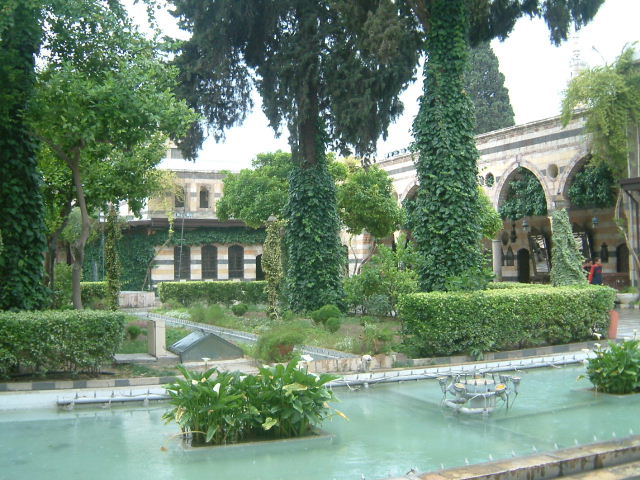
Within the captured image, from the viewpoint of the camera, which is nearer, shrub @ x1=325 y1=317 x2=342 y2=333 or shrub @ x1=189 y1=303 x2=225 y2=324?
shrub @ x1=325 y1=317 x2=342 y2=333

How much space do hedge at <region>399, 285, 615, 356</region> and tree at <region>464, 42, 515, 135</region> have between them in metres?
30.5

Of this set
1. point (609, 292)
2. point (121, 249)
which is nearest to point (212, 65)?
point (609, 292)

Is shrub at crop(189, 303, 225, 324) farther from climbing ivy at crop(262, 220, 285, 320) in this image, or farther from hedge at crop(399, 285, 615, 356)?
hedge at crop(399, 285, 615, 356)

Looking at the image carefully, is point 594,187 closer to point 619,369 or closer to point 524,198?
point 524,198

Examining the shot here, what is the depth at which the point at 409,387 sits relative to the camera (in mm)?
10578

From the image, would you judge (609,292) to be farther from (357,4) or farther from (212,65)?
(212,65)

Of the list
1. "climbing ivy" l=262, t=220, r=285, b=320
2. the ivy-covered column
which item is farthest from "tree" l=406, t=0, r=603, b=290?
"climbing ivy" l=262, t=220, r=285, b=320

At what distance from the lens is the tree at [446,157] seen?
14164 millimetres

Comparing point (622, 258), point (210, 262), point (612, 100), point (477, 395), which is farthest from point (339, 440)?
point (210, 262)

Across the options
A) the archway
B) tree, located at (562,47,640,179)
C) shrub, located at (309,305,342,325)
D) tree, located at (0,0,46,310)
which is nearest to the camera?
tree, located at (0,0,46,310)

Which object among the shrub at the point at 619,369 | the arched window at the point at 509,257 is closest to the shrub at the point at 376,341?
→ the shrub at the point at 619,369

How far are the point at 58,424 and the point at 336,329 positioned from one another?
28.0 feet

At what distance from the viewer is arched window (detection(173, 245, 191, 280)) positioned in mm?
37312

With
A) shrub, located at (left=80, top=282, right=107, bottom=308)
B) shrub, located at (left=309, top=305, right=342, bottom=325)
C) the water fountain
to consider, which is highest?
shrub, located at (left=80, top=282, right=107, bottom=308)
